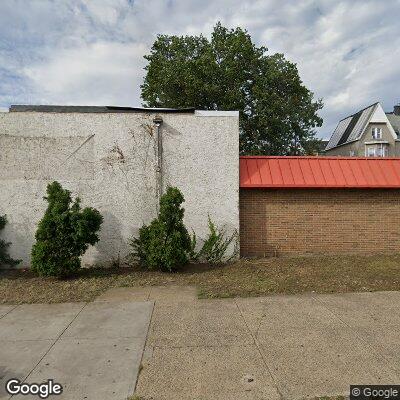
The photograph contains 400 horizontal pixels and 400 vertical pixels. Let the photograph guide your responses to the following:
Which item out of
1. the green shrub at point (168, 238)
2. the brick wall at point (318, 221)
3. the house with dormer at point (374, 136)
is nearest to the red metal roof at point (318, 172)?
the brick wall at point (318, 221)

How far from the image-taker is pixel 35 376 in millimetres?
3359

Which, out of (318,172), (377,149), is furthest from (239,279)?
(377,149)

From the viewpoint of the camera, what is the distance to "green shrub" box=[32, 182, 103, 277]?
686 cm

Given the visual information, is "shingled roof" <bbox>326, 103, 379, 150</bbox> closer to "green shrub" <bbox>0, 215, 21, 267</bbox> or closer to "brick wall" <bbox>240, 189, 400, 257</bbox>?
"brick wall" <bbox>240, 189, 400, 257</bbox>

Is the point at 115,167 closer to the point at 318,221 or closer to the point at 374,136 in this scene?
the point at 318,221

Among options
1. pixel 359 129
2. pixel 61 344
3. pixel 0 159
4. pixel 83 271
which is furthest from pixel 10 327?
pixel 359 129

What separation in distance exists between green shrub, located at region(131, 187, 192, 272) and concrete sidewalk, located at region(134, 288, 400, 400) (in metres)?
1.69

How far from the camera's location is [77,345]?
4059 millimetres

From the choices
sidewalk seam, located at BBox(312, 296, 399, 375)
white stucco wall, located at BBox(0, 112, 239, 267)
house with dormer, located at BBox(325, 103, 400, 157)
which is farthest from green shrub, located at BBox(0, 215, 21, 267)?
house with dormer, located at BBox(325, 103, 400, 157)

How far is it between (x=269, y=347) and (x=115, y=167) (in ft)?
18.8


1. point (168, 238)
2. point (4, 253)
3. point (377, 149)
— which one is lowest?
point (4, 253)

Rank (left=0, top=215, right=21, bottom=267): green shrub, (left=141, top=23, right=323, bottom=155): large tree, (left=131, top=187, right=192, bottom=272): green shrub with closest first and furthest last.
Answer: (left=131, top=187, right=192, bottom=272): green shrub, (left=0, top=215, right=21, bottom=267): green shrub, (left=141, top=23, right=323, bottom=155): large tree

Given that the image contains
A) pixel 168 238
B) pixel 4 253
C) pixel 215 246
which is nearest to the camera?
pixel 168 238

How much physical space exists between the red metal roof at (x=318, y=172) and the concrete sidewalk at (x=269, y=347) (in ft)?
Answer: 11.9
